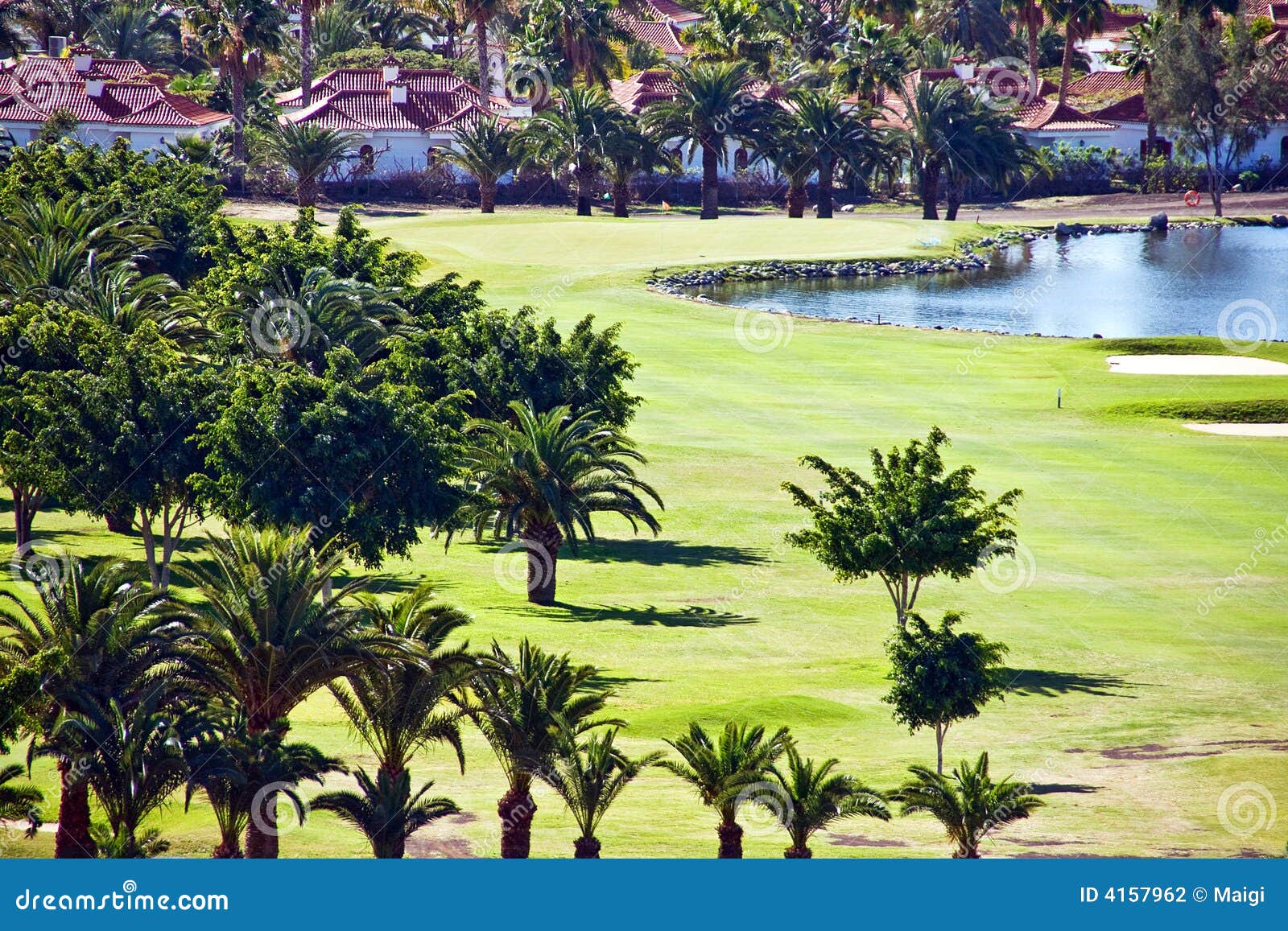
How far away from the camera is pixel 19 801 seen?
22.8 m

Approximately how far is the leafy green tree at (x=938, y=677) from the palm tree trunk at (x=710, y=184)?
96.9 m

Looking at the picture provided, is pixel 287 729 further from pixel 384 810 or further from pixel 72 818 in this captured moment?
pixel 72 818

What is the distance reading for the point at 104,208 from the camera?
6856 centimetres

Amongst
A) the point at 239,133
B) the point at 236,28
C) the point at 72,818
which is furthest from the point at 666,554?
the point at 239,133

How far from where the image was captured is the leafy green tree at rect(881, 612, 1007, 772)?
1150 inches

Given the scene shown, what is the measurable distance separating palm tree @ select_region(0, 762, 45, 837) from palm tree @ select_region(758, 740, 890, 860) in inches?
410

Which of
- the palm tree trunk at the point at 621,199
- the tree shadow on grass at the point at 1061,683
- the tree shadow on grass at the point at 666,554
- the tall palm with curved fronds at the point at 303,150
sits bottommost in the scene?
the tree shadow on grass at the point at 1061,683

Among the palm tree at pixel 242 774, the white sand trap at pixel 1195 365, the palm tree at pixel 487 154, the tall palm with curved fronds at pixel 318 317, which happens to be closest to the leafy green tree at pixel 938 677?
the palm tree at pixel 242 774

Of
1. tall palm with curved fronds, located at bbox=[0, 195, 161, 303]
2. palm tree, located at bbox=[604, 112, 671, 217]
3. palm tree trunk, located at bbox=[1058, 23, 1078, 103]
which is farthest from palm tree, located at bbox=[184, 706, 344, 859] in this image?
palm tree trunk, located at bbox=[1058, 23, 1078, 103]

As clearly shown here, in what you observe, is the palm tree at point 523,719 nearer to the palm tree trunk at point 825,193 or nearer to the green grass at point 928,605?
the green grass at point 928,605

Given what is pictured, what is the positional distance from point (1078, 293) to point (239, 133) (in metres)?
58.5

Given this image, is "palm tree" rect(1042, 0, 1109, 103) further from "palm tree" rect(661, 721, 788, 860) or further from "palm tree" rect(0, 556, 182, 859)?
"palm tree" rect(0, 556, 182, 859)

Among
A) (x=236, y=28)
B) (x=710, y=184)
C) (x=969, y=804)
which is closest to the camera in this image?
(x=969, y=804)

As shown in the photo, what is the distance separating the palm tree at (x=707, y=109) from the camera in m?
119
